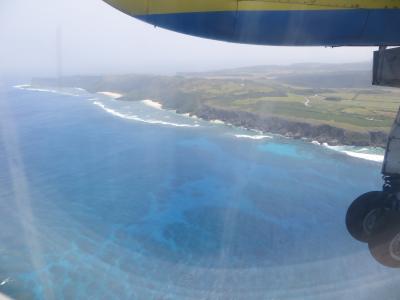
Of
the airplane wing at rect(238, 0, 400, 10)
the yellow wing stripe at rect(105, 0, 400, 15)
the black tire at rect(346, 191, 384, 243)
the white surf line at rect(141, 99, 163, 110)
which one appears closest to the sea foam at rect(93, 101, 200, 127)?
the white surf line at rect(141, 99, 163, 110)

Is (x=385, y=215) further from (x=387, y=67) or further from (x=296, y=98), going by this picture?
(x=296, y=98)

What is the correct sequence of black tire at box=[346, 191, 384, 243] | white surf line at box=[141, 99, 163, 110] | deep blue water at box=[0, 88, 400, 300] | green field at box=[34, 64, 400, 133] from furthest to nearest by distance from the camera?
white surf line at box=[141, 99, 163, 110], green field at box=[34, 64, 400, 133], deep blue water at box=[0, 88, 400, 300], black tire at box=[346, 191, 384, 243]

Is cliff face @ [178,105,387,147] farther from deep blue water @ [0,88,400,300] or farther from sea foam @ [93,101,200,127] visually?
sea foam @ [93,101,200,127]

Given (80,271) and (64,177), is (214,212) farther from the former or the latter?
(64,177)

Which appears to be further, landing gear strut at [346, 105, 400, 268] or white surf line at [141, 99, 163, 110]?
white surf line at [141, 99, 163, 110]

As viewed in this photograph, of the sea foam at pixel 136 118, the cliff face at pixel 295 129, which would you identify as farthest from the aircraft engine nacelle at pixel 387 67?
the sea foam at pixel 136 118
